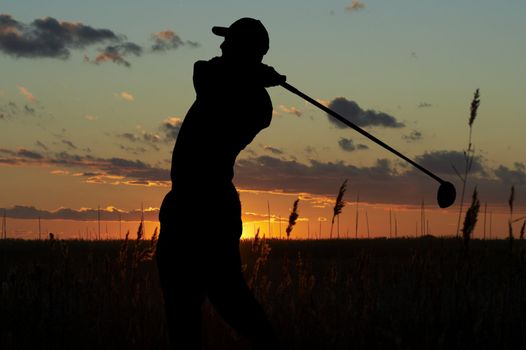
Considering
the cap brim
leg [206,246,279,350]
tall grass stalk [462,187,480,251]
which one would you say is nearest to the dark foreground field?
tall grass stalk [462,187,480,251]

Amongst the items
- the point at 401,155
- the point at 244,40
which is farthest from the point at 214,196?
the point at 401,155

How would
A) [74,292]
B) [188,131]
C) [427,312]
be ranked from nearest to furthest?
[188,131] → [427,312] → [74,292]

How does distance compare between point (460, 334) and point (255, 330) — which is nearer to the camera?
point (255, 330)

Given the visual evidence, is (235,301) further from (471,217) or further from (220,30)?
(471,217)

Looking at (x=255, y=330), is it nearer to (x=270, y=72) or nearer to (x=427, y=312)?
(x=270, y=72)

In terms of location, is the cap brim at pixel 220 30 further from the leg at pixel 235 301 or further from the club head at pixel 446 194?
the club head at pixel 446 194

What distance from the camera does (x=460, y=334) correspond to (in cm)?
666

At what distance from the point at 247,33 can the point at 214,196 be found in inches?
39.9

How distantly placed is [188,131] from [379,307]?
4.31m

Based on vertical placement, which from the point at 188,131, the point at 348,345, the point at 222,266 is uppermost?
the point at 188,131

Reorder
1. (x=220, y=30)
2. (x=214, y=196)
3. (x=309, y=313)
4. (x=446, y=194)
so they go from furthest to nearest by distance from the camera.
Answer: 1. (x=309, y=313)
2. (x=446, y=194)
3. (x=220, y=30)
4. (x=214, y=196)

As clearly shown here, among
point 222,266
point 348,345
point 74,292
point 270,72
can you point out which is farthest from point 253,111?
point 74,292

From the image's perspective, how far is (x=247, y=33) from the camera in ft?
→ 14.4

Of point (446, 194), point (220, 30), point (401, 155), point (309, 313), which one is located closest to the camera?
point (220, 30)
